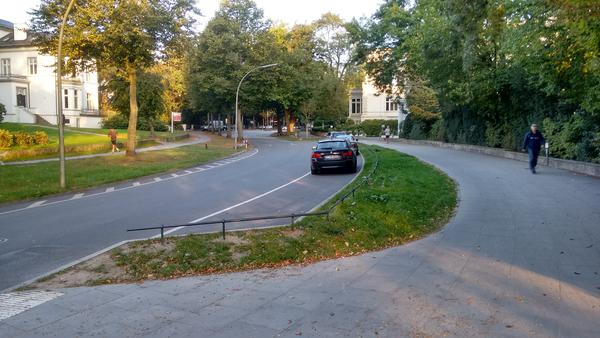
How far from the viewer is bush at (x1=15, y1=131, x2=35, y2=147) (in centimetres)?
2944

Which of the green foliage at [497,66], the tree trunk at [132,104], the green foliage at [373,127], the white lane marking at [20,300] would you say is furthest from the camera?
the green foliage at [373,127]

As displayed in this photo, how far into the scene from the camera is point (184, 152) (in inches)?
1398

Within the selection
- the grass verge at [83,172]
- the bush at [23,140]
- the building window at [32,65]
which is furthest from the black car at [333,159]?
the building window at [32,65]

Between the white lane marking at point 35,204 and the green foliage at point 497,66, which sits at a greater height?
the green foliage at point 497,66

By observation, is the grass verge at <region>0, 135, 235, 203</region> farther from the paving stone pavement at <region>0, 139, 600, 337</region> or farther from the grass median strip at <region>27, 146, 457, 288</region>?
the paving stone pavement at <region>0, 139, 600, 337</region>

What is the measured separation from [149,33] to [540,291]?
23.7m

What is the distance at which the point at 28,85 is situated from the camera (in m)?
55.2

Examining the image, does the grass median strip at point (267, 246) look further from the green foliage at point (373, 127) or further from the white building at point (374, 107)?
the white building at point (374, 107)

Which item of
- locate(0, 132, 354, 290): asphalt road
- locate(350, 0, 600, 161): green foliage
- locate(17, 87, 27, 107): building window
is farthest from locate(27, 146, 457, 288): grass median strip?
locate(17, 87, 27, 107): building window

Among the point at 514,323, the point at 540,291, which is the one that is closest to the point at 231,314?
the point at 514,323

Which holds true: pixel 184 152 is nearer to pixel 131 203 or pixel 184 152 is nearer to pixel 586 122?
pixel 131 203

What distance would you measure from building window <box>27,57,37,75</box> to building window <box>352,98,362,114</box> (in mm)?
53257

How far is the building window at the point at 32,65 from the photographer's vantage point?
183ft

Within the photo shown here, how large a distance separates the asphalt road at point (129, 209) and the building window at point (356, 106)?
7115cm
